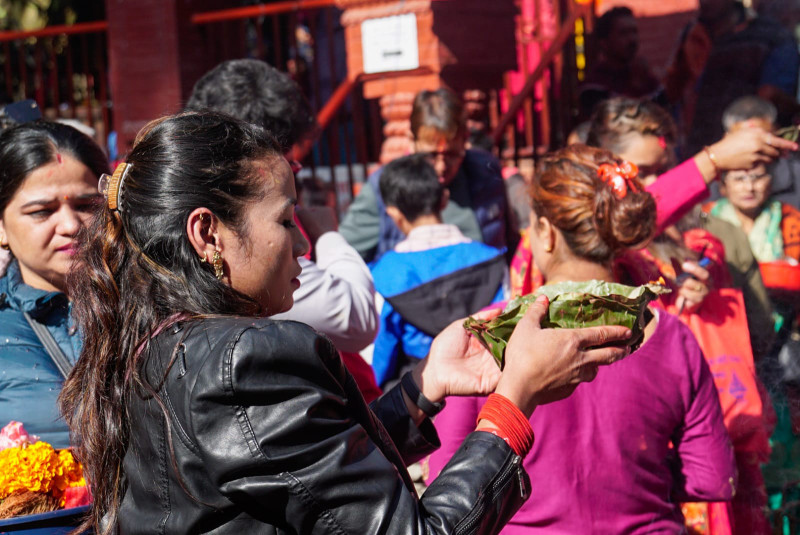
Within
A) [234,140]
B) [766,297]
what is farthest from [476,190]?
[234,140]

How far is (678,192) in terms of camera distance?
2910mm

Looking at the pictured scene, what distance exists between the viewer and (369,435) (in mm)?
1496

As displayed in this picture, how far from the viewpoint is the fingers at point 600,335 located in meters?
1.71

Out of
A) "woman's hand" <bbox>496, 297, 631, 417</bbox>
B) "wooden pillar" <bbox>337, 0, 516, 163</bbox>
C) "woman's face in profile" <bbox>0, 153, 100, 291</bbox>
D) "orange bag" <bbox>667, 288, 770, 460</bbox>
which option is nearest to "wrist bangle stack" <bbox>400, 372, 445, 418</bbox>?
"woman's hand" <bbox>496, 297, 631, 417</bbox>

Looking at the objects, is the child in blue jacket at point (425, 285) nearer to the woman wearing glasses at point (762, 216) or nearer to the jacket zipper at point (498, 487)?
the woman wearing glasses at point (762, 216)

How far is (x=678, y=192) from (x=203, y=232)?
6.29 feet

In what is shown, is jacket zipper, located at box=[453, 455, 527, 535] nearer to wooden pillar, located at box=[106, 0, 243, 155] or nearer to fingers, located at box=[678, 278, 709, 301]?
fingers, located at box=[678, 278, 709, 301]

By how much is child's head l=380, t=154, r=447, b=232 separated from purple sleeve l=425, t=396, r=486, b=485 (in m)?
1.54

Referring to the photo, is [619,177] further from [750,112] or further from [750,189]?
[750,112]

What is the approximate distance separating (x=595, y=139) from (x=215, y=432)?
2.42 metres

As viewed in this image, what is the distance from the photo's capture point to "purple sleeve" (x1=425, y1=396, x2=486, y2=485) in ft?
7.20

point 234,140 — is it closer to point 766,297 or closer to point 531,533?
point 531,533

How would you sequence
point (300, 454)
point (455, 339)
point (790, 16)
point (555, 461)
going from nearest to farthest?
point (300, 454) < point (455, 339) < point (555, 461) < point (790, 16)

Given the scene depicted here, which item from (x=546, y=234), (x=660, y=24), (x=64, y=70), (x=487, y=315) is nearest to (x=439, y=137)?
(x=546, y=234)
